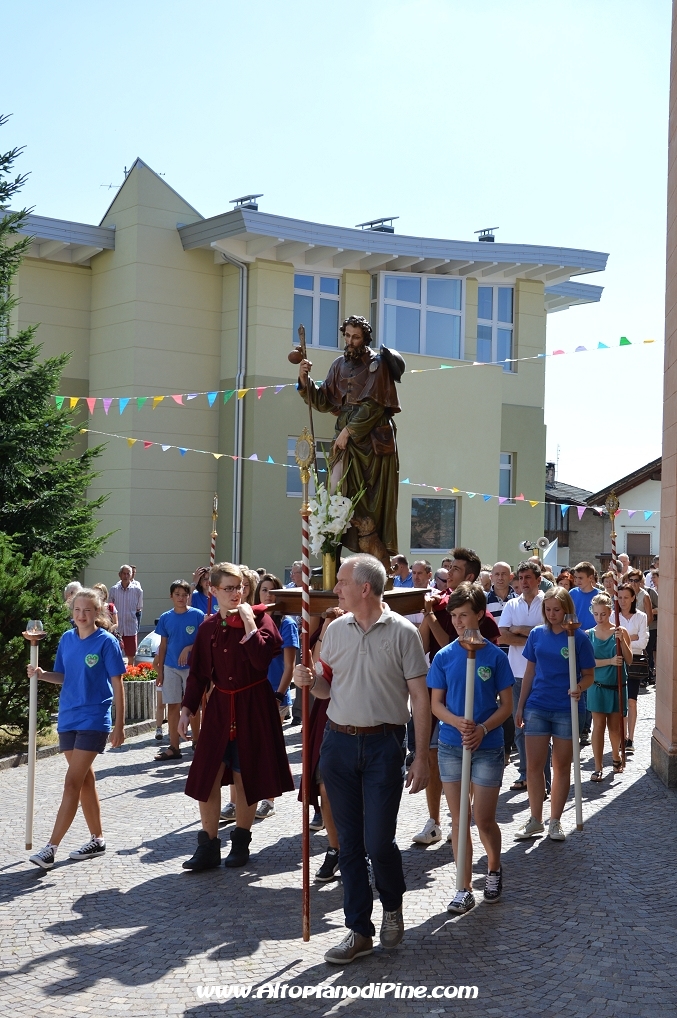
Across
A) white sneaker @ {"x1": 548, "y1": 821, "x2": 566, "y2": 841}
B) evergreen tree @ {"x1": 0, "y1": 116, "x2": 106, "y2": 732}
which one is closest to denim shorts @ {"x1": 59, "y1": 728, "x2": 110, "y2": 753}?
white sneaker @ {"x1": 548, "y1": 821, "x2": 566, "y2": 841}

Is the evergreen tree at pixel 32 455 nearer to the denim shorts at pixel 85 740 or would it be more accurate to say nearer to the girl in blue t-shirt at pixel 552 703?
the denim shorts at pixel 85 740

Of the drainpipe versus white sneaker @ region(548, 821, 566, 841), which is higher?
the drainpipe

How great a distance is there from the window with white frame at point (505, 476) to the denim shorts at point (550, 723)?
56.3ft

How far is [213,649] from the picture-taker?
7.07 m

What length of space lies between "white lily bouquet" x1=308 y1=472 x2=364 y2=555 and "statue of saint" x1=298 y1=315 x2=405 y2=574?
21 cm

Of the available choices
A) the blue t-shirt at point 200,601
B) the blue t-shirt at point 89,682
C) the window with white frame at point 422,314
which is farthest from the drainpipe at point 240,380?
the blue t-shirt at point 89,682

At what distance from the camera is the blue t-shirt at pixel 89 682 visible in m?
7.00

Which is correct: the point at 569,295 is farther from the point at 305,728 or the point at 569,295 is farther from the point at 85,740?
the point at 305,728

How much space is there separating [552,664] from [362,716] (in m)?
2.74

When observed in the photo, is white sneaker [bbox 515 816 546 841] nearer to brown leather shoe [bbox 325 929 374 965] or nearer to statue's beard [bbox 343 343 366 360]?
brown leather shoe [bbox 325 929 374 965]

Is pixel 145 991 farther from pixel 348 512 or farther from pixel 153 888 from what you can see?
pixel 348 512

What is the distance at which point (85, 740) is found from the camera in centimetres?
696

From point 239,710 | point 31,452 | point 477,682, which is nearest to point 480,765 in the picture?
point 477,682

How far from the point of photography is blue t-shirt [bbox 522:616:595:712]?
7547mm
